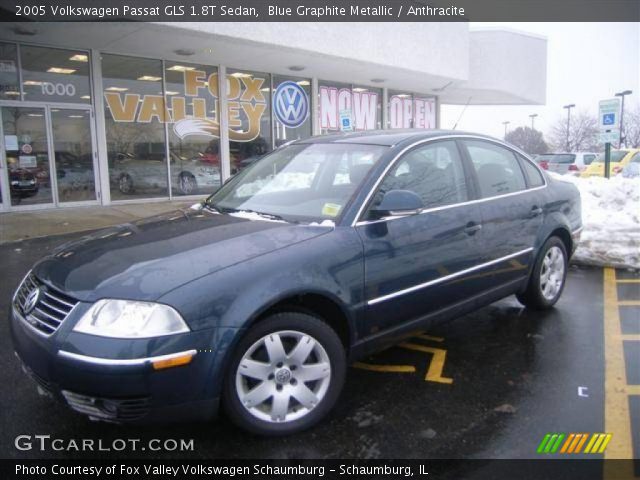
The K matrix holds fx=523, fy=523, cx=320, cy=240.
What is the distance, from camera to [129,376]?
7.70 feet

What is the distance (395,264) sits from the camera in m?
3.24

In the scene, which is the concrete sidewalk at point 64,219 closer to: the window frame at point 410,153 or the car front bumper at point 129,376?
the window frame at point 410,153

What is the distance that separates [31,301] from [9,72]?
410 inches

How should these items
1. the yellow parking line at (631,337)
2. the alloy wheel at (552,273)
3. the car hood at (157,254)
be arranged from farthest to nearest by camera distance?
the alloy wheel at (552,273) < the yellow parking line at (631,337) < the car hood at (157,254)

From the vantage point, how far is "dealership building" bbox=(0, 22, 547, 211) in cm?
1116

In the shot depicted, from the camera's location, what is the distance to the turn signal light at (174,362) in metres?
2.37

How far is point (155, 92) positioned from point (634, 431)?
1287cm

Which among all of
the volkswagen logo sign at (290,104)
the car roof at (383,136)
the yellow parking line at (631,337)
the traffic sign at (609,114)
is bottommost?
the yellow parking line at (631,337)

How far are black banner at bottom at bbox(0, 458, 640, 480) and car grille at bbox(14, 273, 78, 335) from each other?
69 cm

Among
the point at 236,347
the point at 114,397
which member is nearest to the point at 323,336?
the point at 236,347

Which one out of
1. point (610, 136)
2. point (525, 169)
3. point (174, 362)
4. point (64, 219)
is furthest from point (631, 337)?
point (610, 136)

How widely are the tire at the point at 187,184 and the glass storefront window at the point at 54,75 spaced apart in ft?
9.89

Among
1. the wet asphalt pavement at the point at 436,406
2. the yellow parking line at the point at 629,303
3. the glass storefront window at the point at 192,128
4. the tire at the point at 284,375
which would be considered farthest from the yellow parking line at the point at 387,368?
the glass storefront window at the point at 192,128

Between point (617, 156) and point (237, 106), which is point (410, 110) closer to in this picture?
point (617, 156)
